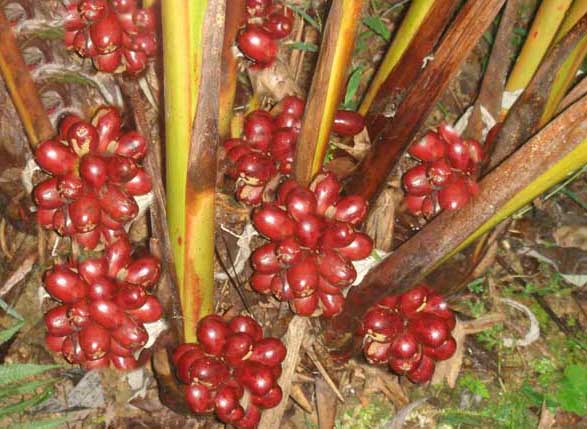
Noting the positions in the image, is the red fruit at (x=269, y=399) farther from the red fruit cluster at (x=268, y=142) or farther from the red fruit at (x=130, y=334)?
the red fruit cluster at (x=268, y=142)

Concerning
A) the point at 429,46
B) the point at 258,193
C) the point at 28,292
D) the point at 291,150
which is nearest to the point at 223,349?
the point at 258,193

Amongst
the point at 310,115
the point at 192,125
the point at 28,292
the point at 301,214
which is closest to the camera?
the point at 192,125

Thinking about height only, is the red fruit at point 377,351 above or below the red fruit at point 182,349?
below

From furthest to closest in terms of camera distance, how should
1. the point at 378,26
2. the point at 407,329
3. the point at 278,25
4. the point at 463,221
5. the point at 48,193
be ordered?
the point at 378,26 < the point at 278,25 < the point at 407,329 < the point at 48,193 < the point at 463,221

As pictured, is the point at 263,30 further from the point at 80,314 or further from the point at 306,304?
the point at 80,314

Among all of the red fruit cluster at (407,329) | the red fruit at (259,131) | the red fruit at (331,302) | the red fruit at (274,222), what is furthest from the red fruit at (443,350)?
the red fruit at (259,131)

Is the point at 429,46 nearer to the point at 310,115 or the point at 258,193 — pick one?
the point at 310,115

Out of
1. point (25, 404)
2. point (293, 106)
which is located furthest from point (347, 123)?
point (25, 404)
